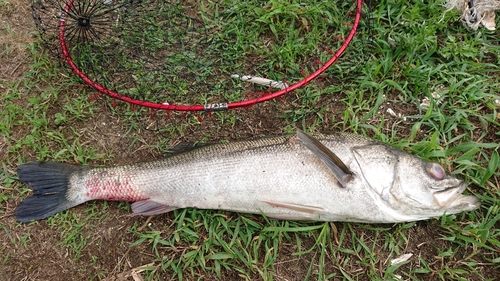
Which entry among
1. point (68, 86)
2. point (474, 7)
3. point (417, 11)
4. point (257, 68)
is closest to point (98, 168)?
point (68, 86)

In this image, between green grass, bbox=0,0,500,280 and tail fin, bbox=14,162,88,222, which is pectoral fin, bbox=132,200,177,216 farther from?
tail fin, bbox=14,162,88,222

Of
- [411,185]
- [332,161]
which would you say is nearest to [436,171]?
[411,185]

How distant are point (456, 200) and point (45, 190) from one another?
3.59 metres

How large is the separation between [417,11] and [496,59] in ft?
3.13

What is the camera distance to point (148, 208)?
3.53 meters

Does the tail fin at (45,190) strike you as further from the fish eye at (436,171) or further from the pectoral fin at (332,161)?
the fish eye at (436,171)

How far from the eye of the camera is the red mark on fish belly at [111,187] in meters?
3.54

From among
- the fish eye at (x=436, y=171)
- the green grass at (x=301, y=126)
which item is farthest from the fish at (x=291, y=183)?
the green grass at (x=301, y=126)

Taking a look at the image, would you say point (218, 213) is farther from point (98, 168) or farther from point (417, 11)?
point (417, 11)

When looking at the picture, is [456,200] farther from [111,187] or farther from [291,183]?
[111,187]

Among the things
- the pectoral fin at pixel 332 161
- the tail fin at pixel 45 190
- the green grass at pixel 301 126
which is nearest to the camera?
the pectoral fin at pixel 332 161

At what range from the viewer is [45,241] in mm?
3680

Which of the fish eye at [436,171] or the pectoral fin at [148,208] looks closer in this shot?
the fish eye at [436,171]

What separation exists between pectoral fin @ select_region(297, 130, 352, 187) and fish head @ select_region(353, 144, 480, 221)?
0.57ft
